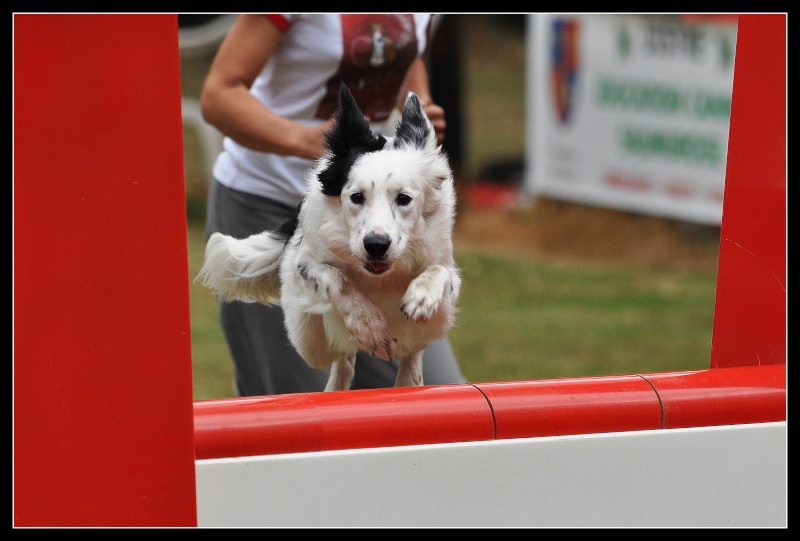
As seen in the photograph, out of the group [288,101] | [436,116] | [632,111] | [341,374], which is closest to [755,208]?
[436,116]

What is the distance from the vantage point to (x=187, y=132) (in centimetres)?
1204

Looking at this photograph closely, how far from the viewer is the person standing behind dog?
2713mm

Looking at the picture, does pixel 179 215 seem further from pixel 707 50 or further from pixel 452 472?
pixel 707 50

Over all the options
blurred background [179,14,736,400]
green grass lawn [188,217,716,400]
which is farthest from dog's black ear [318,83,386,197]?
blurred background [179,14,736,400]

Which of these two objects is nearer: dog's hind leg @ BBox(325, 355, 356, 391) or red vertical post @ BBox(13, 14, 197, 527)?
red vertical post @ BBox(13, 14, 197, 527)

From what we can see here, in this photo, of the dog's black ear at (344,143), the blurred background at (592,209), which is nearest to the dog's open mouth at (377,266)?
the dog's black ear at (344,143)

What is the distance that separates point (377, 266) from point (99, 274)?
1.68 ft

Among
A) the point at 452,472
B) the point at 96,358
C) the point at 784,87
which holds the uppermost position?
the point at 784,87

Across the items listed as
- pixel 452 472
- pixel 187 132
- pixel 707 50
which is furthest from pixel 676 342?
pixel 187 132

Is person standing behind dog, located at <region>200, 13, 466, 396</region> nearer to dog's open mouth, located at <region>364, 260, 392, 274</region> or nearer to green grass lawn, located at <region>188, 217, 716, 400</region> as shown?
dog's open mouth, located at <region>364, 260, 392, 274</region>

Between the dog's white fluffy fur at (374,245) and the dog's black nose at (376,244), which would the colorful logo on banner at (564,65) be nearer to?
the dog's white fluffy fur at (374,245)

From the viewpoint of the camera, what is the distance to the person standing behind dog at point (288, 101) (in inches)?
107

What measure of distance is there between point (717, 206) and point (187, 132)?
6.26 metres

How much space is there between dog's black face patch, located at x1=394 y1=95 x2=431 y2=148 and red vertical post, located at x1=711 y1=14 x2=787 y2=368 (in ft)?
2.16
